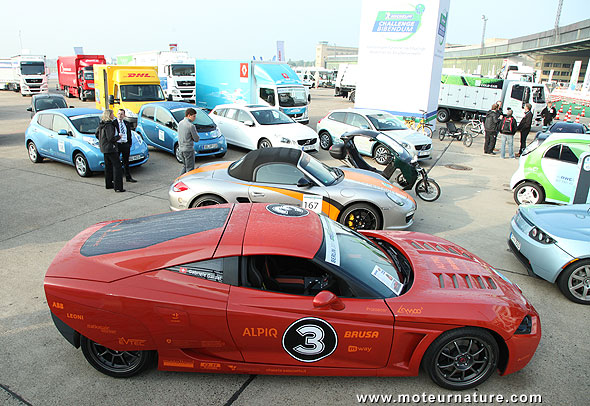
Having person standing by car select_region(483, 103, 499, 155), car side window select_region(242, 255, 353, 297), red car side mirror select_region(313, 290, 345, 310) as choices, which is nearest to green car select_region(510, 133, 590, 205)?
person standing by car select_region(483, 103, 499, 155)

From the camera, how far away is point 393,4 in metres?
16.5

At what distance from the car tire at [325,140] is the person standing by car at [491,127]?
19.6ft

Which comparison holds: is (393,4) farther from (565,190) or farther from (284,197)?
(284,197)

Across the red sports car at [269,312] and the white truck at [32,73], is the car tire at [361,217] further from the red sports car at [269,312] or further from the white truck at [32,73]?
the white truck at [32,73]

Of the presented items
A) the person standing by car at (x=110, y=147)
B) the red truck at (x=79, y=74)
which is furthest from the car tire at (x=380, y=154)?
the red truck at (x=79, y=74)

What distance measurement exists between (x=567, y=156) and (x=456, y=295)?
21.5 ft

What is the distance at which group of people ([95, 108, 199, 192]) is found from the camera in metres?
8.53

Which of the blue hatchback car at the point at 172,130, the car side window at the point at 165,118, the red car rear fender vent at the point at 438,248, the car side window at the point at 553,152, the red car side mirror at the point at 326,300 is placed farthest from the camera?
the car side window at the point at 165,118

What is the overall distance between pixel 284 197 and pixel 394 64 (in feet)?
41.4

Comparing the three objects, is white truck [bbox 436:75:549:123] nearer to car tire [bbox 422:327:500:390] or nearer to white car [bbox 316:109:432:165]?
white car [bbox 316:109:432:165]

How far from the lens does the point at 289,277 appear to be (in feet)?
11.6

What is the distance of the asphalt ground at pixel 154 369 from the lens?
11.2 ft

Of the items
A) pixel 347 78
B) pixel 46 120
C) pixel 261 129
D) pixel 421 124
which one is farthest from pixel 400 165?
pixel 347 78

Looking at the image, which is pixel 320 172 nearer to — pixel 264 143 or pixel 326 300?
pixel 326 300
